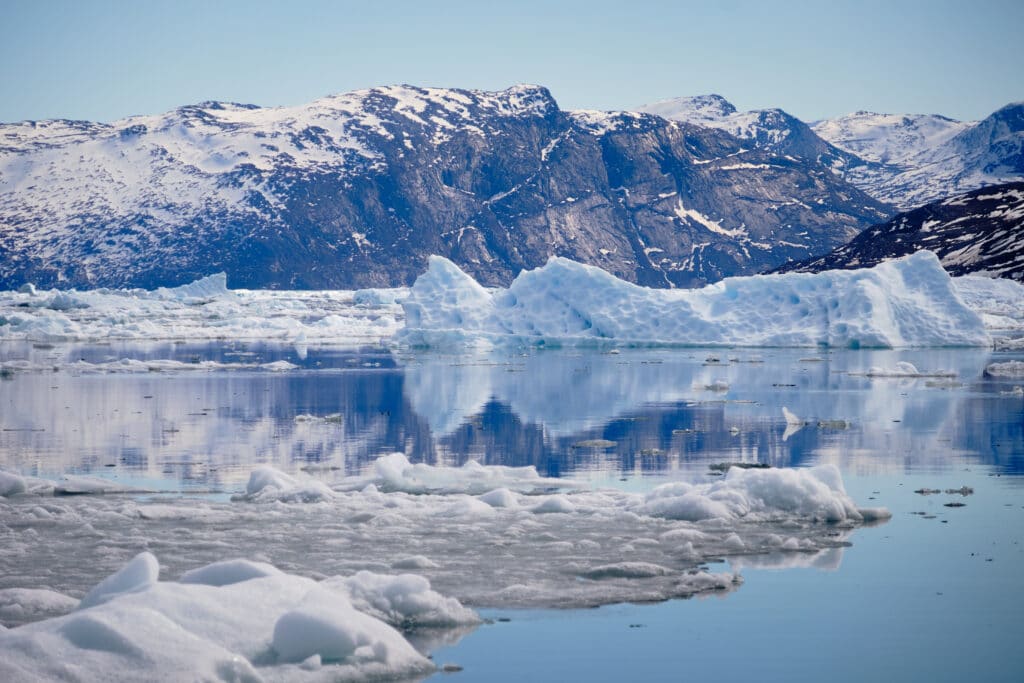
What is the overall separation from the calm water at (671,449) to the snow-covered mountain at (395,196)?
128 m

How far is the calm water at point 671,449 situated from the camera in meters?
7.20

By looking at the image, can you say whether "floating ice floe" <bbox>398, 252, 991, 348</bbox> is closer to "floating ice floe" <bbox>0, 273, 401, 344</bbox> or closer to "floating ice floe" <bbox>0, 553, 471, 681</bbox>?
"floating ice floe" <bbox>0, 273, 401, 344</bbox>

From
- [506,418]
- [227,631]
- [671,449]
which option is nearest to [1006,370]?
[506,418]

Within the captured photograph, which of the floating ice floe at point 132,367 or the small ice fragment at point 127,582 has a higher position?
the floating ice floe at point 132,367

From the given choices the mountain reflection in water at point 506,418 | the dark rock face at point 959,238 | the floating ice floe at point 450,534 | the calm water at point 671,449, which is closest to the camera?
the calm water at point 671,449

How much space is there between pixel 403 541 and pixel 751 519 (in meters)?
3.24

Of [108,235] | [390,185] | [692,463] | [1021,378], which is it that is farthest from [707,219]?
[692,463]

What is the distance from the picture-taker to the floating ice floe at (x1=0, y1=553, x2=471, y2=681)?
19.5ft

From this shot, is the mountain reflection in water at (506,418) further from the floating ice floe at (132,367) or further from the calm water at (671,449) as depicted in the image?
the floating ice floe at (132,367)

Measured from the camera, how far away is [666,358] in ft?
138

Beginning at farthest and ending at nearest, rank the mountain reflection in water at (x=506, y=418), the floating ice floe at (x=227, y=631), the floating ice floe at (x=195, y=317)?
the floating ice floe at (x=195, y=317) → the mountain reflection in water at (x=506, y=418) → the floating ice floe at (x=227, y=631)

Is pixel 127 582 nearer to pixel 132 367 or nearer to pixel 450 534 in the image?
pixel 450 534

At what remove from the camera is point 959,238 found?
91.1m

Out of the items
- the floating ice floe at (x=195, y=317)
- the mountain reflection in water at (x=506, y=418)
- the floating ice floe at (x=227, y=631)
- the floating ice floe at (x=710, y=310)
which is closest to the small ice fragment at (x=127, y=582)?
the floating ice floe at (x=227, y=631)
